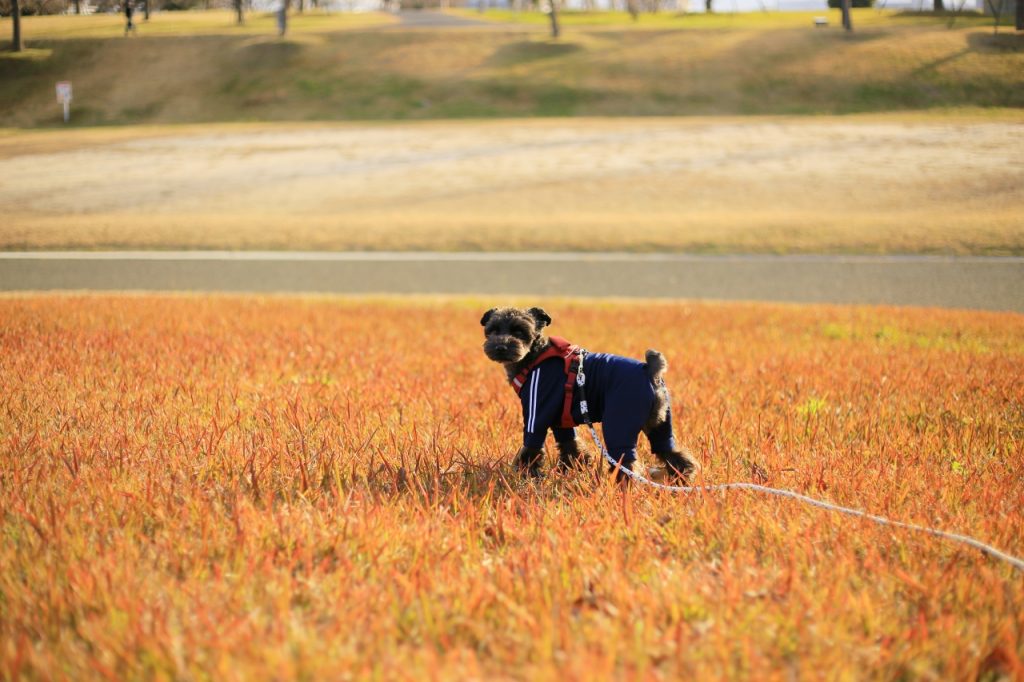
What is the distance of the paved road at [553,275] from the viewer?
14.4 metres

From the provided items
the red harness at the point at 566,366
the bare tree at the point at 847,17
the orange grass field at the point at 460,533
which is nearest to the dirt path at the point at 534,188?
the orange grass field at the point at 460,533

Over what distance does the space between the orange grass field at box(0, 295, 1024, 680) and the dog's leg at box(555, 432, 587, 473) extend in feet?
0.90

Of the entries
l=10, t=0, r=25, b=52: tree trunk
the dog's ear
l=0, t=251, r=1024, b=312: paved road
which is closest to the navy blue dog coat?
the dog's ear

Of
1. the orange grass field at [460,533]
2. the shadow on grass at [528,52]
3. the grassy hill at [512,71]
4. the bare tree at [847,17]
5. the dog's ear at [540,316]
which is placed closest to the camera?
the orange grass field at [460,533]

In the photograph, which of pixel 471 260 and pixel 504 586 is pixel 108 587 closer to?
pixel 504 586

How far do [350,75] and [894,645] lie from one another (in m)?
61.0

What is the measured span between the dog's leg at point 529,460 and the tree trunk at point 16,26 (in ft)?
41.2

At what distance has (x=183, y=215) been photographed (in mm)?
23922

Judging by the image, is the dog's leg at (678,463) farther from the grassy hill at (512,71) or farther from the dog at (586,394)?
the grassy hill at (512,71)

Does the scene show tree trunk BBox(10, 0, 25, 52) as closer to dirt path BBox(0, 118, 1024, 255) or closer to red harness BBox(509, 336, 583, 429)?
dirt path BBox(0, 118, 1024, 255)

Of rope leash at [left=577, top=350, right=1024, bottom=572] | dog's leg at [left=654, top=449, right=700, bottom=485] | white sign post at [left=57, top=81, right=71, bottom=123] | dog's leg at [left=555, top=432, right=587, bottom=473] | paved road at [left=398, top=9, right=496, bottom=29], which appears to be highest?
paved road at [left=398, top=9, right=496, bottom=29]

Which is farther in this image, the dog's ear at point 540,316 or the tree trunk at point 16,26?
the tree trunk at point 16,26

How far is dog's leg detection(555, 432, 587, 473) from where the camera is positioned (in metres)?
4.72

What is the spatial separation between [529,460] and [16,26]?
14168mm
